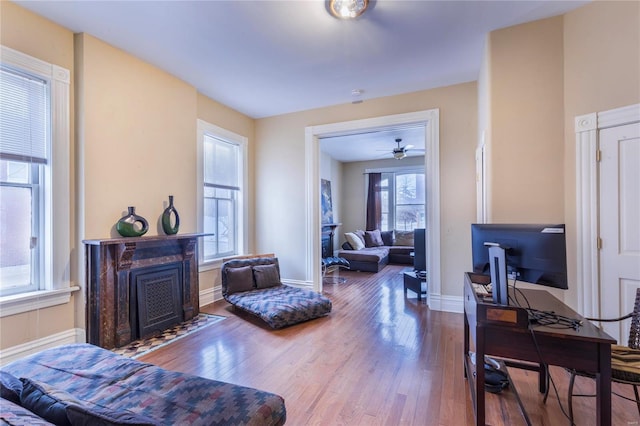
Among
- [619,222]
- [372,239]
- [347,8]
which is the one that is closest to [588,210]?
[619,222]

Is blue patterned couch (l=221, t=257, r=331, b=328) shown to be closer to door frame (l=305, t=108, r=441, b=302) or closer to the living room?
door frame (l=305, t=108, r=441, b=302)

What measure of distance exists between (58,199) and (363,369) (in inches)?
123

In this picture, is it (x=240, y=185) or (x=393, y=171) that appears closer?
(x=240, y=185)

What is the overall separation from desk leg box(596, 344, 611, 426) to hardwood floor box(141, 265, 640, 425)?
597mm

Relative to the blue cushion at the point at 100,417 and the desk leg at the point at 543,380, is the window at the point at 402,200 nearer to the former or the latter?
the desk leg at the point at 543,380

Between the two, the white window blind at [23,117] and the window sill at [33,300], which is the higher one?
the white window blind at [23,117]

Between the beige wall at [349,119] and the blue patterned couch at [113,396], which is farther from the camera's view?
the beige wall at [349,119]

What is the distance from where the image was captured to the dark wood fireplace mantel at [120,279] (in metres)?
2.65

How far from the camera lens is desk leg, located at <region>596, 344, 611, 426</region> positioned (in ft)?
4.18

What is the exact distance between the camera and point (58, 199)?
8.53 ft

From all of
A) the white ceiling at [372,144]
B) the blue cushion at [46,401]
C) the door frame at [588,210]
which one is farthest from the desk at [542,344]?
the white ceiling at [372,144]

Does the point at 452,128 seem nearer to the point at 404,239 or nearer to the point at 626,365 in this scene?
the point at 626,365

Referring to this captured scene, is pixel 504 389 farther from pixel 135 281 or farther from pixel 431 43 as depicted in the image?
pixel 135 281

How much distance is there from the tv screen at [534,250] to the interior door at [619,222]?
1274 millimetres
